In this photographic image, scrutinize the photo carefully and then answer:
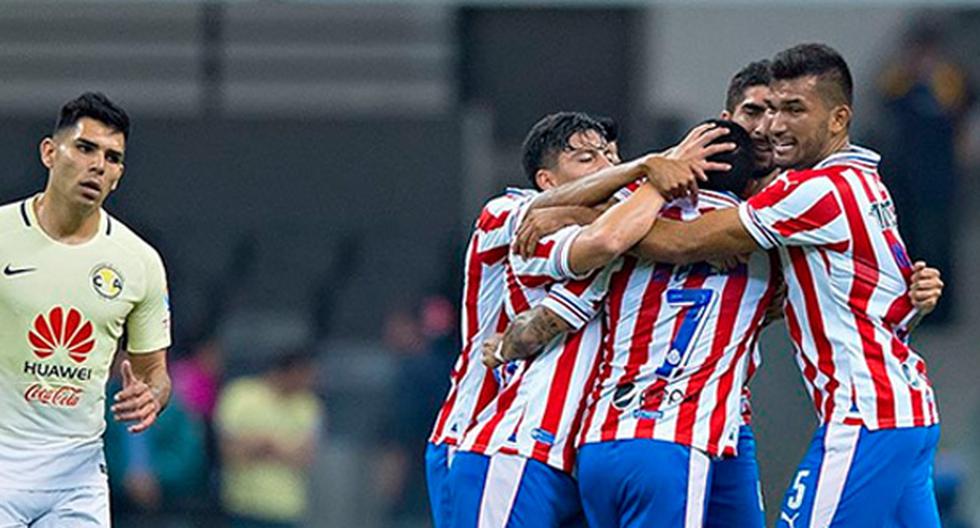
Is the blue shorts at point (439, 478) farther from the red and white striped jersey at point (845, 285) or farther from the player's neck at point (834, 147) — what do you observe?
the player's neck at point (834, 147)

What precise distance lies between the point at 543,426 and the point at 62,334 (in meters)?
1.64

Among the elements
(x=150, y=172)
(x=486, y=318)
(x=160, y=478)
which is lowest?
(x=160, y=478)

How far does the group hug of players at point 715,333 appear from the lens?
5.91m

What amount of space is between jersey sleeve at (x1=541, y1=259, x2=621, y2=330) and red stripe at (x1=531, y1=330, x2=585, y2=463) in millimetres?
86

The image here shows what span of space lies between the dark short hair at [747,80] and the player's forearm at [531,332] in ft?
2.88

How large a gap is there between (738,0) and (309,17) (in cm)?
306

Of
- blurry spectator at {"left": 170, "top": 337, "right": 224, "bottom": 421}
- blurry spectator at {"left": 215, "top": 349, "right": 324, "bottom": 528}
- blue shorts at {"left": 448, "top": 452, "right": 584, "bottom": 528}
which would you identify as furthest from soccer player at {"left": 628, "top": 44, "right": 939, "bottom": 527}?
blurry spectator at {"left": 170, "top": 337, "right": 224, "bottom": 421}

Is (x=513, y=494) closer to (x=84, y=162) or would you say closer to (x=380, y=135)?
(x=84, y=162)

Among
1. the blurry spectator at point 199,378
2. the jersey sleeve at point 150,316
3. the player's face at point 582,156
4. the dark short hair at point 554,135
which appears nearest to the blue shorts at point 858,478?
the player's face at point 582,156

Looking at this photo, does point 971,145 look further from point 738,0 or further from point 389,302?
point 389,302

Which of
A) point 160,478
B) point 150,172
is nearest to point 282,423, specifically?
point 160,478

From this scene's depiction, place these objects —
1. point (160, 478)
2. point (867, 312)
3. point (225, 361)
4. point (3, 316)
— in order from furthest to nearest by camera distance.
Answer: point (225, 361), point (160, 478), point (3, 316), point (867, 312)

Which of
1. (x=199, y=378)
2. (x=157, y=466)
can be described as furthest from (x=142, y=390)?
(x=199, y=378)

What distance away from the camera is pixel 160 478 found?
44.1 feet
